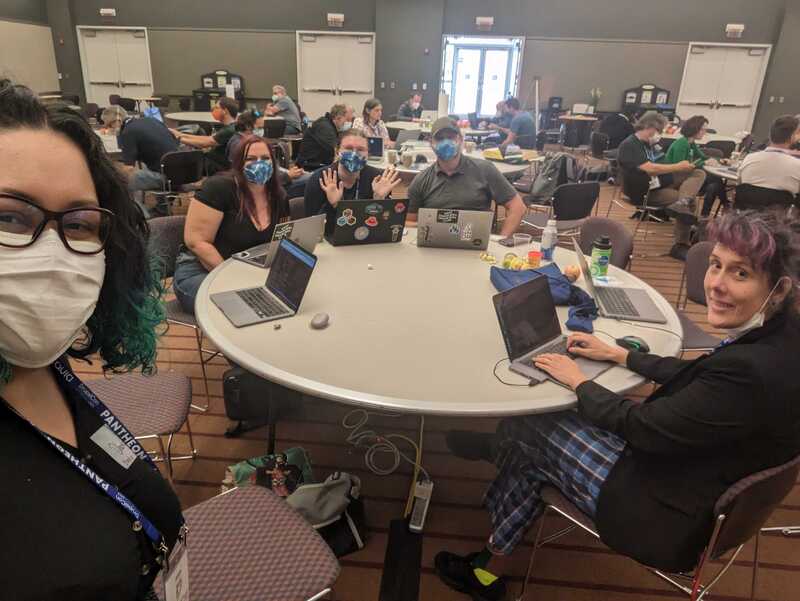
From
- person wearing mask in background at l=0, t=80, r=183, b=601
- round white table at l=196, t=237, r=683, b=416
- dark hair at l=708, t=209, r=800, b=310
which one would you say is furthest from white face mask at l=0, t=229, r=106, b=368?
dark hair at l=708, t=209, r=800, b=310

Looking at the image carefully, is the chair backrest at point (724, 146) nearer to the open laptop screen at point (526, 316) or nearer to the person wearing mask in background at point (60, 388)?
the open laptop screen at point (526, 316)

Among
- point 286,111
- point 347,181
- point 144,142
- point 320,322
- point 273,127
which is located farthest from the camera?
point 286,111

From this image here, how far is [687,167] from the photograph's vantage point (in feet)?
18.8

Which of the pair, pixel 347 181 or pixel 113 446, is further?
pixel 347 181

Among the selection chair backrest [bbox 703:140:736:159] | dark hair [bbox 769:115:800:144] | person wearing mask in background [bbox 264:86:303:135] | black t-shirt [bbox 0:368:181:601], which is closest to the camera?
black t-shirt [bbox 0:368:181:601]

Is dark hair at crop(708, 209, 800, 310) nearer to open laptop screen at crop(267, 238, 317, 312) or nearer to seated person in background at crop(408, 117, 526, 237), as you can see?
open laptop screen at crop(267, 238, 317, 312)

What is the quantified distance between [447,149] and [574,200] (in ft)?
5.15

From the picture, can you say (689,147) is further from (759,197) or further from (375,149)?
(375,149)

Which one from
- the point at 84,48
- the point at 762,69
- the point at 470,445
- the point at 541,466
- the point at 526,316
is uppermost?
the point at 762,69

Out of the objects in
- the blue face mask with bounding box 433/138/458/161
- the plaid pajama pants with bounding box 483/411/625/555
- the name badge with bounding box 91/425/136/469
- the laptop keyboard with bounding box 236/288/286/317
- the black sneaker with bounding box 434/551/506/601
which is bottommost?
the black sneaker with bounding box 434/551/506/601

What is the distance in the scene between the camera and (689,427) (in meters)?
1.36

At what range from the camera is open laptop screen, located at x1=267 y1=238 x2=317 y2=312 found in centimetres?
208

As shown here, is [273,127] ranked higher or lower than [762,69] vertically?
lower

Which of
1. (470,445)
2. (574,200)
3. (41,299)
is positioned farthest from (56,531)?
(574,200)
